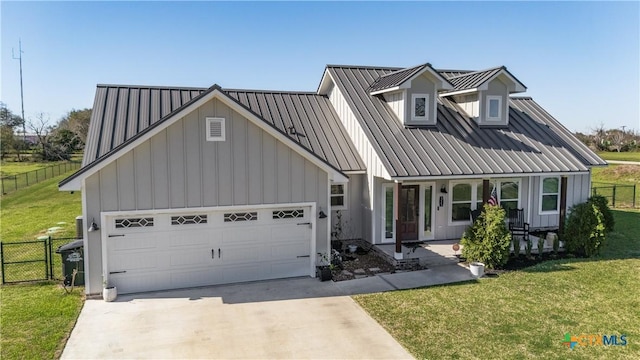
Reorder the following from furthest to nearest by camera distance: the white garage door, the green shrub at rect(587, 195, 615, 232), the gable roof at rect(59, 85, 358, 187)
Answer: the green shrub at rect(587, 195, 615, 232) → the gable roof at rect(59, 85, 358, 187) → the white garage door

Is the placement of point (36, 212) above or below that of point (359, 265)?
above

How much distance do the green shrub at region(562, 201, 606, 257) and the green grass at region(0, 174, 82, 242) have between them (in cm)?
1741

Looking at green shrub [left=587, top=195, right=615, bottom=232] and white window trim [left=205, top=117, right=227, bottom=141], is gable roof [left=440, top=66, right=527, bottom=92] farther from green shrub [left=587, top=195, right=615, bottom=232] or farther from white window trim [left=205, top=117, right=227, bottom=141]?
white window trim [left=205, top=117, right=227, bottom=141]

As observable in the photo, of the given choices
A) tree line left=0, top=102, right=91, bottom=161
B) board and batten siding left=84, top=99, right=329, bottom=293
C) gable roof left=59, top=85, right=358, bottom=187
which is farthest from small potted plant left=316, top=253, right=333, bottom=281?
tree line left=0, top=102, right=91, bottom=161

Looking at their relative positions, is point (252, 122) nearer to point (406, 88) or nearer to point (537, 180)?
point (406, 88)

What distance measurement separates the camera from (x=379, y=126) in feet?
48.0

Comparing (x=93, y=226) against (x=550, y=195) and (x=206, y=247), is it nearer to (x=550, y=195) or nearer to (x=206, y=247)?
(x=206, y=247)

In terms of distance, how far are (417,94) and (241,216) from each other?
792 cm

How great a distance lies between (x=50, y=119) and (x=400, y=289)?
6543 centimetres

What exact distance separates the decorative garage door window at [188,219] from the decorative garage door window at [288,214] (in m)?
1.83

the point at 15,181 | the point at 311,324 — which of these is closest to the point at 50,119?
the point at 15,181

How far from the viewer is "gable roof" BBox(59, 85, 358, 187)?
1202 cm

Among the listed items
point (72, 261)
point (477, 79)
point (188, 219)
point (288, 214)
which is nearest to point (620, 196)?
point (477, 79)

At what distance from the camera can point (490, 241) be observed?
1188 cm
